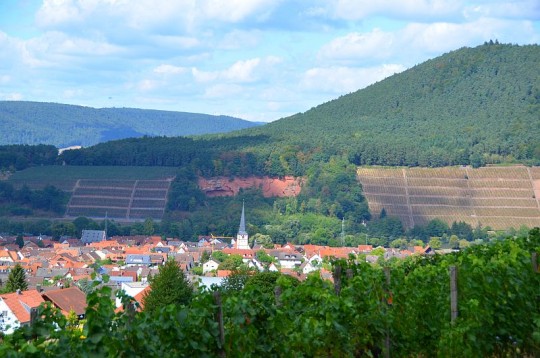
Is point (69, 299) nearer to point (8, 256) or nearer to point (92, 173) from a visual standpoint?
point (8, 256)

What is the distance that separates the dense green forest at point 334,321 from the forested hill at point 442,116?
11742cm

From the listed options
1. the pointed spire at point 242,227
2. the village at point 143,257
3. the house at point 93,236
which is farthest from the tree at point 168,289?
the house at point 93,236

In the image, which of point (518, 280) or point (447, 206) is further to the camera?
point (447, 206)

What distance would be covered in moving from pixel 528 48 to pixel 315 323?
584 feet

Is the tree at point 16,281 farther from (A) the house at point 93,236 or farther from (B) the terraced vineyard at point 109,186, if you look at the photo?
(B) the terraced vineyard at point 109,186

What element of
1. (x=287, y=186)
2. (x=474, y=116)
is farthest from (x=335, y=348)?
(x=474, y=116)

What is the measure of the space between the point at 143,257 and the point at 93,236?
2576 centimetres

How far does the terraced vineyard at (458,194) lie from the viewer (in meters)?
118

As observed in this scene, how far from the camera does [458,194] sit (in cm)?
12538

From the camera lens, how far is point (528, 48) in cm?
18488

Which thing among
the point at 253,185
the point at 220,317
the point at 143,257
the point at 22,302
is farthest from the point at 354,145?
the point at 220,317

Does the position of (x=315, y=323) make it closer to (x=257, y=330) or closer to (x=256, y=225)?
(x=257, y=330)

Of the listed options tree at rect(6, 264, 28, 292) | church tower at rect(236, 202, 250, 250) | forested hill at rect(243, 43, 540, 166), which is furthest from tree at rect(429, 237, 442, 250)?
tree at rect(6, 264, 28, 292)

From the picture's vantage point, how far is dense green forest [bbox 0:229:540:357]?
32.4ft
